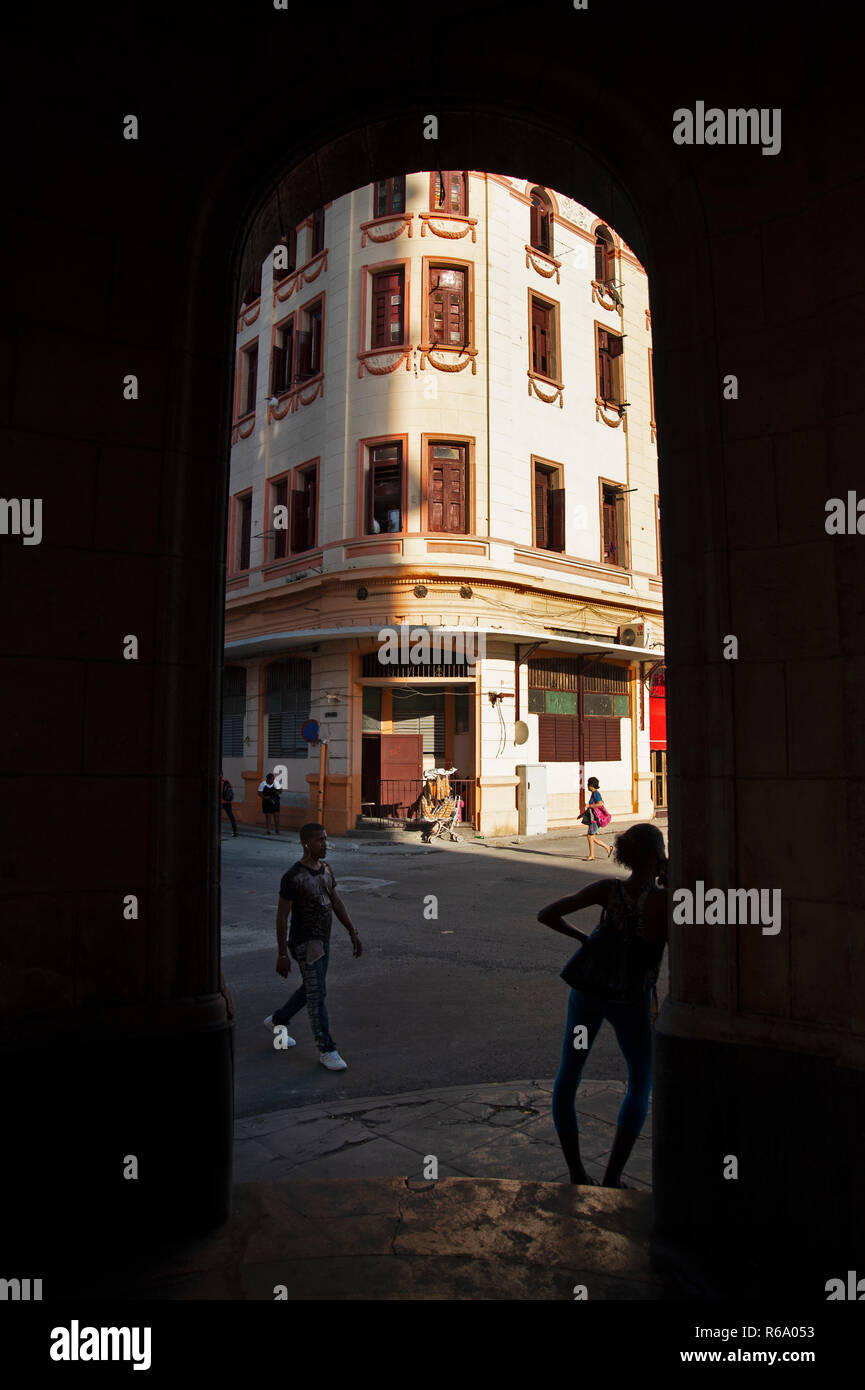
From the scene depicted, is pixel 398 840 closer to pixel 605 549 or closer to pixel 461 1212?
pixel 605 549

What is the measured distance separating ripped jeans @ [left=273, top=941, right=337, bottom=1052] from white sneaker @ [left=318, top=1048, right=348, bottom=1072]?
1.2 inches

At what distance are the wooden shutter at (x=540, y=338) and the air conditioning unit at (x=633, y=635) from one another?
290 inches

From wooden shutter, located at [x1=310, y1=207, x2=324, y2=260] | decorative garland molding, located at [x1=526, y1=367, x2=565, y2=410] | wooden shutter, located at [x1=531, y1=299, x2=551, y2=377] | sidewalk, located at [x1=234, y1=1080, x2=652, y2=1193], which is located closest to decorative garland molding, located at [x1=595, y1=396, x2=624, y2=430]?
decorative garland molding, located at [x1=526, y1=367, x2=565, y2=410]

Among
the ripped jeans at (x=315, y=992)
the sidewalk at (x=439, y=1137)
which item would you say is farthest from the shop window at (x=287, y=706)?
the sidewalk at (x=439, y=1137)

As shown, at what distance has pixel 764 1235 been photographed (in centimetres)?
295

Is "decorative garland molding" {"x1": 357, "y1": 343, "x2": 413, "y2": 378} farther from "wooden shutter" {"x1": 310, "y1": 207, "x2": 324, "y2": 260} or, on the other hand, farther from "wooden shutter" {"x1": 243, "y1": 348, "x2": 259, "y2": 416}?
"wooden shutter" {"x1": 243, "y1": 348, "x2": 259, "y2": 416}

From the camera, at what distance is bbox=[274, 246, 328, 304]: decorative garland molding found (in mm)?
22141

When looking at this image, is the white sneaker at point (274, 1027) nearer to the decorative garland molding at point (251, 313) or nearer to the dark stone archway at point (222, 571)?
the dark stone archway at point (222, 571)

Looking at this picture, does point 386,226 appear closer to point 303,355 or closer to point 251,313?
point 303,355

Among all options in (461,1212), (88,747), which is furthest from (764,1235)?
(88,747)

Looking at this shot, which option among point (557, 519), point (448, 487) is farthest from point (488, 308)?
point (557, 519)

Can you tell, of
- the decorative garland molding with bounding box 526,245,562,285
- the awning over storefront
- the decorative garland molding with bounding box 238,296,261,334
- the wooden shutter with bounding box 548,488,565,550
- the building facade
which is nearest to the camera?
the awning over storefront

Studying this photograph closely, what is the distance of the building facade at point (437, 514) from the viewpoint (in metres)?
20.1
